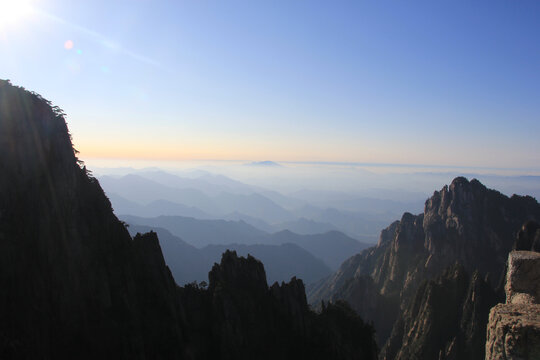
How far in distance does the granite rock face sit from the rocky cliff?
25.8 meters

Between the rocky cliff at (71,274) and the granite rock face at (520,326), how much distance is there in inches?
1016

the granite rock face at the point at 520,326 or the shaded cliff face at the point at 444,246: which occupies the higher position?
the granite rock face at the point at 520,326

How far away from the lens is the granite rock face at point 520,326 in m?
6.48

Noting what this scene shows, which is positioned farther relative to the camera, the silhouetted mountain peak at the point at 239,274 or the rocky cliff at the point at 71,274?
the silhouetted mountain peak at the point at 239,274

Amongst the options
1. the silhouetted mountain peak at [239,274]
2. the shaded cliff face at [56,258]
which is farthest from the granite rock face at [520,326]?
the silhouetted mountain peak at [239,274]

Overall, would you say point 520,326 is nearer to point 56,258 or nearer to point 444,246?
point 56,258

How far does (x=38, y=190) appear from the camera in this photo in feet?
73.9

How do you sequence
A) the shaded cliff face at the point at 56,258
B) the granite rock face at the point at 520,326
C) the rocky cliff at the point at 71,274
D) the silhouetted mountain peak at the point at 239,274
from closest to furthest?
the granite rock face at the point at 520,326 < the shaded cliff face at the point at 56,258 < the rocky cliff at the point at 71,274 < the silhouetted mountain peak at the point at 239,274

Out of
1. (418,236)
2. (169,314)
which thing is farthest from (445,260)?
(169,314)

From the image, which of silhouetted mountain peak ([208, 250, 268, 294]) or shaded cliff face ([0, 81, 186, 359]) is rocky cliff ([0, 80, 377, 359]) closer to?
shaded cliff face ([0, 81, 186, 359])

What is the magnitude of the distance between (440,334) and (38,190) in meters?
80.9

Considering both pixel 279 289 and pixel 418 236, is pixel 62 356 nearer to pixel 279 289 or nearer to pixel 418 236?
pixel 279 289

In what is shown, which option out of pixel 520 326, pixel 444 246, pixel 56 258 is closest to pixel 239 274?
pixel 56 258

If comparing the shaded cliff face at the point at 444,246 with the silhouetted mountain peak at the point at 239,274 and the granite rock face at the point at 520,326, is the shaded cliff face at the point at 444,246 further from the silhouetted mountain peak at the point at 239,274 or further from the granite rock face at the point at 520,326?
the granite rock face at the point at 520,326
